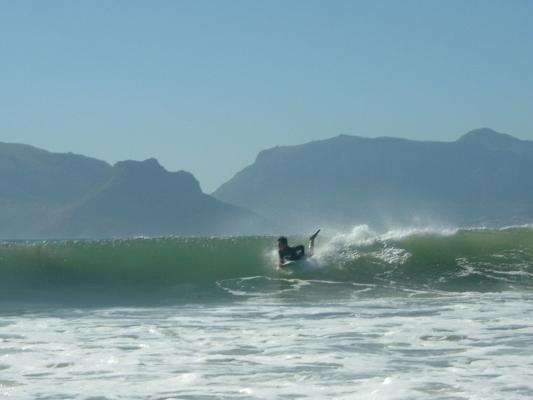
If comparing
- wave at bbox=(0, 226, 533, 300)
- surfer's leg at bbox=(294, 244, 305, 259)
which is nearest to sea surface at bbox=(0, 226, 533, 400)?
wave at bbox=(0, 226, 533, 300)

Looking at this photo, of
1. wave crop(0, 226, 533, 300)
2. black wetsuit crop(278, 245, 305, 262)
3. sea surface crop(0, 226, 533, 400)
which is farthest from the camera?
black wetsuit crop(278, 245, 305, 262)

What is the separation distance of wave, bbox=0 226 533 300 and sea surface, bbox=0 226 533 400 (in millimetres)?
79

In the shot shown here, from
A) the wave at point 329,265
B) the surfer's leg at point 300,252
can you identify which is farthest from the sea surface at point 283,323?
the surfer's leg at point 300,252

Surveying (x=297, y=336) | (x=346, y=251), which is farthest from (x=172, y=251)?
(x=297, y=336)

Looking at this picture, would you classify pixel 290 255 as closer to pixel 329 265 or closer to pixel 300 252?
pixel 300 252

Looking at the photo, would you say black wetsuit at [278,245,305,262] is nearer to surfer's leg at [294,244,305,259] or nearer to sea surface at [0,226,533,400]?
surfer's leg at [294,244,305,259]

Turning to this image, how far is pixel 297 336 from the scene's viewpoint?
15781mm

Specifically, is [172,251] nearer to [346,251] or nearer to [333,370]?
[346,251]

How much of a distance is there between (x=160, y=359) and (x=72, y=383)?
1931 mm

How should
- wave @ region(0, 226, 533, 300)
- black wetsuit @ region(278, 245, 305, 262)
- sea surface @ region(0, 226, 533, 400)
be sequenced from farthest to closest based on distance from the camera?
black wetsuit @ region(278, 245, 305, 262), wave @ region(0, 226, 533, 300), sea surface @ region(0, 226, 533, 400)

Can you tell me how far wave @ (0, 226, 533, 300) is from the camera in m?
28.3

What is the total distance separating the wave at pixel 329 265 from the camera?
28.3 meters

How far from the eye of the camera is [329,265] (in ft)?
100

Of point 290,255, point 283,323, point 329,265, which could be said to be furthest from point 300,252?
point 283,323
